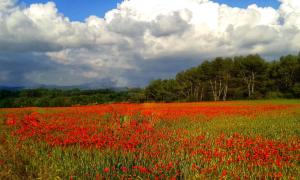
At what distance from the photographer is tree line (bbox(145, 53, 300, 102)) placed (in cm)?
6644

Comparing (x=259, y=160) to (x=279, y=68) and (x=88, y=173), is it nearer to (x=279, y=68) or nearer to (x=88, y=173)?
(x=88, y=173)

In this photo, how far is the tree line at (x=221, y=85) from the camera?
65.6 meters

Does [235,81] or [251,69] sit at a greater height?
[251,69]

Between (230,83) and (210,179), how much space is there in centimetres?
6946

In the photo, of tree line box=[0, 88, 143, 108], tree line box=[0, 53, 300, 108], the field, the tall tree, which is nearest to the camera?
the field

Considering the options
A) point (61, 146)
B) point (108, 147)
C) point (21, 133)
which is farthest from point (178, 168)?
point (21, 133)

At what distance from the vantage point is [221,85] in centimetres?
7450

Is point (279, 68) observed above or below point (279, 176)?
above

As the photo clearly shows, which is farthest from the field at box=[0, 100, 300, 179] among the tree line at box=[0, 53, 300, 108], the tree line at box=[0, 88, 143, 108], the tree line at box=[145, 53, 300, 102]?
the tree line at box=[145, 53, 300, 102]

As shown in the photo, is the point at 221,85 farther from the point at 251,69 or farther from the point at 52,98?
the point at 52,98

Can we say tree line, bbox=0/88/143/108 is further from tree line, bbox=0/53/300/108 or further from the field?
the field

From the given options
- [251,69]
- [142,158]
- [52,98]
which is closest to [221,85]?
[251,69]

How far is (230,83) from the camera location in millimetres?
72562

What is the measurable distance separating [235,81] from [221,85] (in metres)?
4.08
